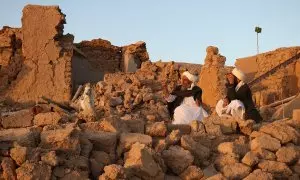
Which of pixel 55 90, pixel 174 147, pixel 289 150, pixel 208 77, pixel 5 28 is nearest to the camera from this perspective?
pixel 174 147

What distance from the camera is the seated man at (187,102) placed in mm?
7367

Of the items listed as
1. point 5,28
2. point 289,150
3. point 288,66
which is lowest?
point 289,150

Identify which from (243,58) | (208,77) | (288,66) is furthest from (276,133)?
(243,58)

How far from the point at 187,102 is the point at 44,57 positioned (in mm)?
10121

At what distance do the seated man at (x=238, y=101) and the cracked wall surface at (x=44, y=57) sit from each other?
9.58 meters

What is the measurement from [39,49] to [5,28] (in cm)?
242

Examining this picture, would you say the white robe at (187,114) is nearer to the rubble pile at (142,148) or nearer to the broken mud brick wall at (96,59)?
the rubble pile at (142,148)

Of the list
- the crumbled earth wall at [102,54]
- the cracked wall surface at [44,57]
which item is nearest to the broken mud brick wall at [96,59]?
the crumbled earth wall at [102,54]

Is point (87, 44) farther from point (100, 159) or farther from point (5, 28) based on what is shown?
point (100, 159)

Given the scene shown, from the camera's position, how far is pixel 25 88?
17156 millimetres

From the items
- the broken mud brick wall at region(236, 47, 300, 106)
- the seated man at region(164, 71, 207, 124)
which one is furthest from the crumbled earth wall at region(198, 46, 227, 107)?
the seated man at region(164, 71, 207, 124)

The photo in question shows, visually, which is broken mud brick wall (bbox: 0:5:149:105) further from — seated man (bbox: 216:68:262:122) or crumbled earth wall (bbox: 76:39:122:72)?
seated man (bbox: 216:68:262:122)

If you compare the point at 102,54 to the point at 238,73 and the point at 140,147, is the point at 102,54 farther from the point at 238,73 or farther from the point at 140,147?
the point at 140,147

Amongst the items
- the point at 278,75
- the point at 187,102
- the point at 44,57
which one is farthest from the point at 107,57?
the point at 187,102
